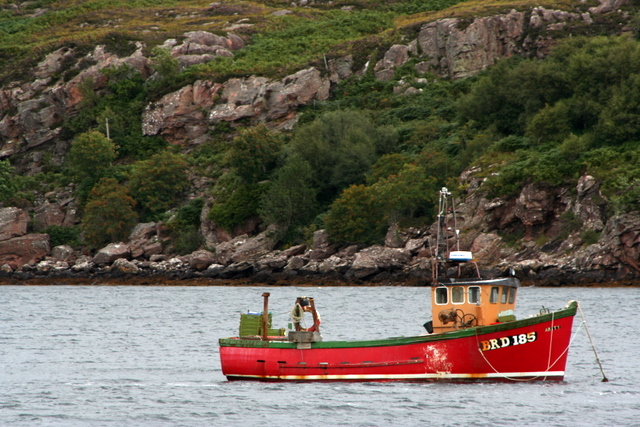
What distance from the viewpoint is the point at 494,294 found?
36844 mm

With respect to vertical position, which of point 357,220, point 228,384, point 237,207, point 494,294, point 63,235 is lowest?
point 228,384

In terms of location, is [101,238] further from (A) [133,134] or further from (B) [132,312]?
(B) [132,312]

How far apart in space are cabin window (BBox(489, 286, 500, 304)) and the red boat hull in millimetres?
2102

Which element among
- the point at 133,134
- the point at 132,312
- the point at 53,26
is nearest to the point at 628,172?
the point at 132,312

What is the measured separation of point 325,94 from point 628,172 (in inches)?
2292

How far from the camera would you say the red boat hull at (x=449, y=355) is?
35.0 metres

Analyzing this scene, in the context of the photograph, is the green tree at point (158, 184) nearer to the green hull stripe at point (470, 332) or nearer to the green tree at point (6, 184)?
the green tree at point (6, 184)

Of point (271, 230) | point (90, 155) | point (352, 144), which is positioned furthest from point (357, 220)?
point (90, 155)

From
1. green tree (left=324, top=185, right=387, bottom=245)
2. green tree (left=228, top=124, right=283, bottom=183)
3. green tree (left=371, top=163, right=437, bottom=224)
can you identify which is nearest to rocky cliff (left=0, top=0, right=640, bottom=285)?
green tree (left=324, top=185, right=387, bottom=245)

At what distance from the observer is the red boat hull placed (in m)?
35.0

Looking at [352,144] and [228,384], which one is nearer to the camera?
[228,384]

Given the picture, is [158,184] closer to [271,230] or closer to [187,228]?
[187,228]

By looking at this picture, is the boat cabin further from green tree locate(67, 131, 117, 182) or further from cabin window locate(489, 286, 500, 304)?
green tree locate(67, 131, 117, 182)

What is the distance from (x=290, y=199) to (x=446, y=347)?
7905 centimetres
